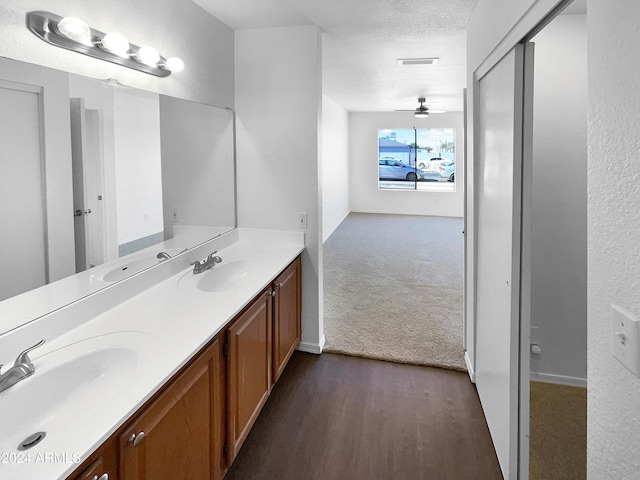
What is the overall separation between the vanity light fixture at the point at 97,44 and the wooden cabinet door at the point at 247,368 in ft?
4.08

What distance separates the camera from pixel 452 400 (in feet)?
8.52

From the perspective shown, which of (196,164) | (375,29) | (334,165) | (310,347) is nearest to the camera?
(196,164)

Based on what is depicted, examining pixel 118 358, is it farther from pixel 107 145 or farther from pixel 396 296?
pixel 396 296

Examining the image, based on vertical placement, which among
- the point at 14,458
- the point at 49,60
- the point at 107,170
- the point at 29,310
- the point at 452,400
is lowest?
the point at 452,400

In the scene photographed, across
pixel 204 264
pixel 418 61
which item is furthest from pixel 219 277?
pixel 418 61

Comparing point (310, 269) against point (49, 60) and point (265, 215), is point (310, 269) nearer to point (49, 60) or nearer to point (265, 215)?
point (265, 215)

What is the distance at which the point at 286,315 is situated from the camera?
9.03 feet

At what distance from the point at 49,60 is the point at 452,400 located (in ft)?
8.53

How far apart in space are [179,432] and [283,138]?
215 cm

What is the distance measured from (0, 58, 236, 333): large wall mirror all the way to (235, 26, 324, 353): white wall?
54 cm

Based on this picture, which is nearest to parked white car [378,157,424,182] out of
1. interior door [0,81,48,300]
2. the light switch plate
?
interior door [0,81,48,300]

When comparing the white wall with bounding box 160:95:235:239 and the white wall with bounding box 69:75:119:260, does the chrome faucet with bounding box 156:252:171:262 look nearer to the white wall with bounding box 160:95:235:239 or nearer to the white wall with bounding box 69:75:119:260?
the white wall with bounding box 160:95:235:239

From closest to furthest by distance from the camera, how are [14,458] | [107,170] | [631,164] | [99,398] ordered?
1. [631,164]
2. [14,458]
3. [99,398]
4. [107,170]

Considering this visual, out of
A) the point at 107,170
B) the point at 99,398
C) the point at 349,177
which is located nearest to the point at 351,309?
the point at 107,170
